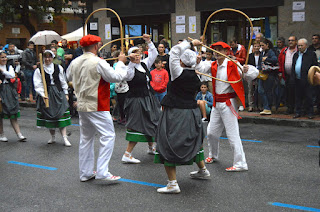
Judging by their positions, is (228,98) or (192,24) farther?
(192,24)

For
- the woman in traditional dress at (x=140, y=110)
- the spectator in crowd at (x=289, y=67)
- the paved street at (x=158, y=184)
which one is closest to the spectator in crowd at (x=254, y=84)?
the spectator in crowd at (x=289, y=67)

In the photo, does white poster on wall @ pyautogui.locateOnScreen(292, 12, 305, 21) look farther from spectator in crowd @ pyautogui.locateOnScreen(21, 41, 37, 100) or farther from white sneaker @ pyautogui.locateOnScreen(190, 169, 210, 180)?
white sneaker @ pyautogui.locateOnScreen(190, 169, 210, 180)

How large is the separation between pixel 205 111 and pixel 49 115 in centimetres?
379

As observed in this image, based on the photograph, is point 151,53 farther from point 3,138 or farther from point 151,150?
point 3,138

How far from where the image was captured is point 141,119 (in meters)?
7.79

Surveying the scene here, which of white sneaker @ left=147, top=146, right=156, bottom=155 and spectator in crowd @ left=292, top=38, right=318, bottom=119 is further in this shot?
spectator in crowd @ left=292, top=38, right=318, bottom=119

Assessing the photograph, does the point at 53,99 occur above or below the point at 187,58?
below

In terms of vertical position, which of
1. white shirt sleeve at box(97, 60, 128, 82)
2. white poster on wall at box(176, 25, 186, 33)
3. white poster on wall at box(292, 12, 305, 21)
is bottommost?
white shirt sleeve at box(97, 60, 128, 82)

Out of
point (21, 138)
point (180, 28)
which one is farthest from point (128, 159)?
point (180, 28)

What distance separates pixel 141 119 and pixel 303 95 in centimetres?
564

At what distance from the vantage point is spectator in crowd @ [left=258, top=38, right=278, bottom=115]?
12180mm

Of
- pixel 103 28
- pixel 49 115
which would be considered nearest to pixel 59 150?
pixel 49 115

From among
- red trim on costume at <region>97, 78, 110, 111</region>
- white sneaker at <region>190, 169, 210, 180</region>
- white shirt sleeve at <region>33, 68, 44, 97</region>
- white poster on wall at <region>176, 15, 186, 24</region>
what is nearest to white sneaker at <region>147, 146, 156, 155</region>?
white sneaker at <region>190, 169, 210, 180</region>

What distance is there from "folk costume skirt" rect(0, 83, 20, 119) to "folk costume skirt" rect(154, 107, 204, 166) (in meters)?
5.03
